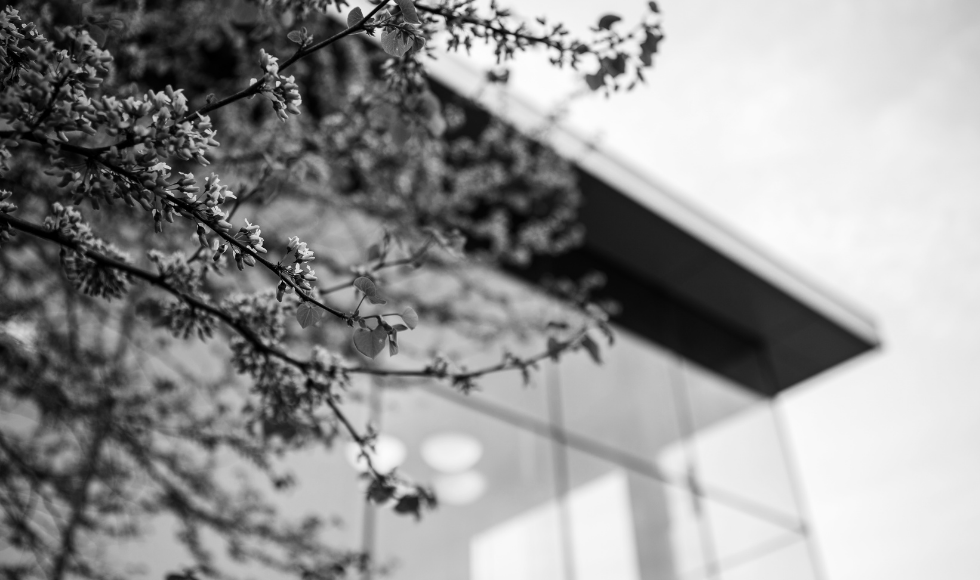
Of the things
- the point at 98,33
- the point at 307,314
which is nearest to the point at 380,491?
the point at 307,314

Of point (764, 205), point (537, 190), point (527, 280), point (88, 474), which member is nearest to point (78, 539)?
point (88, 474)

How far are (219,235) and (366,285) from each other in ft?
0.57

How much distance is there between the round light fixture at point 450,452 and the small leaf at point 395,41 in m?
4.13

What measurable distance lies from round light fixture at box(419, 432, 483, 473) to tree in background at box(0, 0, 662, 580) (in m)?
0.59

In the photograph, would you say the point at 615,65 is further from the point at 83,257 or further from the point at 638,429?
the point at 638,429

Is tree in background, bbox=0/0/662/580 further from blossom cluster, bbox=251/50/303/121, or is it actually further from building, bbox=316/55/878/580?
building, bbox=316/55/878/580

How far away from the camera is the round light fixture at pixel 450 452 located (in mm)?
4984

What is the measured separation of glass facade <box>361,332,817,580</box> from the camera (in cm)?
484

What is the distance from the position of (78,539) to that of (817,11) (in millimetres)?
4236

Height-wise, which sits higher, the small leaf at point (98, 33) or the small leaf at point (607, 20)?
the small leaf at point (607, 20)

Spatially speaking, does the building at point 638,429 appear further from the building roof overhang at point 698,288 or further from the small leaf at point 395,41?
the small leaf at point 395,41

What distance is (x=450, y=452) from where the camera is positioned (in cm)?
509

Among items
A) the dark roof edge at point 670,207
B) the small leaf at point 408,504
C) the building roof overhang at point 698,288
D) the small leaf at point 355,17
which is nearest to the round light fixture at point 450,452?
the building roof overhang at point 698,288

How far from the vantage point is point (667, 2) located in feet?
11.4
